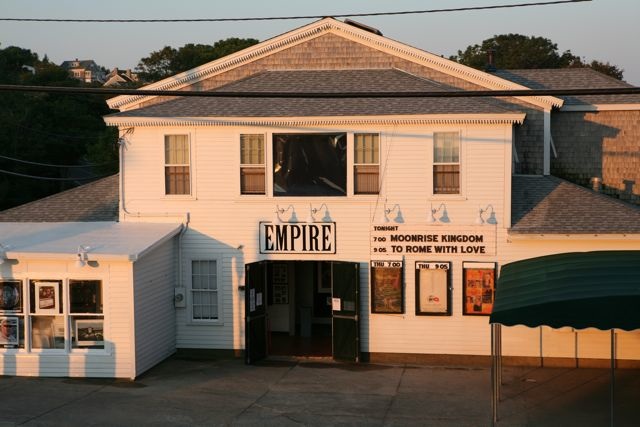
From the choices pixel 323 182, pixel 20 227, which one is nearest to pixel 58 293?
pixel 20 227

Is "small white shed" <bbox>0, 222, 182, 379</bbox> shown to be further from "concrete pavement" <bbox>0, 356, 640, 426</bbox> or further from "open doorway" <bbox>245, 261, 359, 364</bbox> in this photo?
"open doorway" <bbox>245, 261, 359, 364</bbox>

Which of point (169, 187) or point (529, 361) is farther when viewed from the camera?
point (169, 187)

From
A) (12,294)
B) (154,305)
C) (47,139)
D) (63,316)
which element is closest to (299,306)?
(154,305)

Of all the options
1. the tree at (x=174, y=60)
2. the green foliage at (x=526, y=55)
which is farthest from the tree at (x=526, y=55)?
the tree at (x=174, y=60)

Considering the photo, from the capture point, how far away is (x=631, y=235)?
18531 millimetres

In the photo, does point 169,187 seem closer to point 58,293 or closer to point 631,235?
point 58,293

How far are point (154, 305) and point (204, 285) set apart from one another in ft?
5.51

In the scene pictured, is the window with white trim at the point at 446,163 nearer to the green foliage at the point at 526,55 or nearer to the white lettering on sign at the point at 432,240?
the white lettering on sign at the point at 432,240

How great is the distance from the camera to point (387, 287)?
20.0 m

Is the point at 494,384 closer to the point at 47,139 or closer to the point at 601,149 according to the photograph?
the point at 601,149

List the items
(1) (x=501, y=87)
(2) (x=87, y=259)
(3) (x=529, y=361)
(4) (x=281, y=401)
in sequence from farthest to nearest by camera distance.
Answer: (1) (x=501, y=87) < (3) (x=529, y=361) < (2) (x=87, y=259) < (4) (x=281, y=401)

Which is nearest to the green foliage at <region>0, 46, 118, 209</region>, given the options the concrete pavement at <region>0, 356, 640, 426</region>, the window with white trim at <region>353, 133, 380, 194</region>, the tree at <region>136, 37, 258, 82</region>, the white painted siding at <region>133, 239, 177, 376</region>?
the tree at <region>136, 37, 258, 82</region>

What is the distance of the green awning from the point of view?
13.2m

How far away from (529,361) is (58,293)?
10.7m
